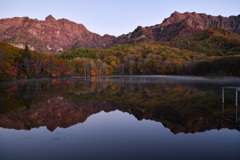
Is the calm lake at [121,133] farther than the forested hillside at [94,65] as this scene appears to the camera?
No

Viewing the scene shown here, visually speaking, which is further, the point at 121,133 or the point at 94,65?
the point at 94,65

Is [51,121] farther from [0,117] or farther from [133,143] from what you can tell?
[133,143]

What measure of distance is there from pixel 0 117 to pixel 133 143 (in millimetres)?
10597

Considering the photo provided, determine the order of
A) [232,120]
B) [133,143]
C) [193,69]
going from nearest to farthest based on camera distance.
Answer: [133,143] < [232,120] < [193,69]

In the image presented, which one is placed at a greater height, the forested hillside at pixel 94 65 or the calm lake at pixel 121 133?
the forested hillside at pixel 94 65

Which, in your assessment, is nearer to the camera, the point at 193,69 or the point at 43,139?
the point at 43,139

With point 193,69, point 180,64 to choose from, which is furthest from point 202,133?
point 180,64

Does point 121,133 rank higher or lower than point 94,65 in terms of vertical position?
lower

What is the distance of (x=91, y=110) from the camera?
19844 millimetres

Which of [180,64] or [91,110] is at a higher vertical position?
[180,64]

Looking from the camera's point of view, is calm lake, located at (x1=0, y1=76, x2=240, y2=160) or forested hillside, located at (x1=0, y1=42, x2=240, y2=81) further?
forested hillside, located at (x1=0, y1=42, x2=240, y2=81)

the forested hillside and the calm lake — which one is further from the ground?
the forested hillside

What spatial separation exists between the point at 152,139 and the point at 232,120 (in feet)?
21.4

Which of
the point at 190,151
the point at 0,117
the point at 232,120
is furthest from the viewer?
the point at 0,117
